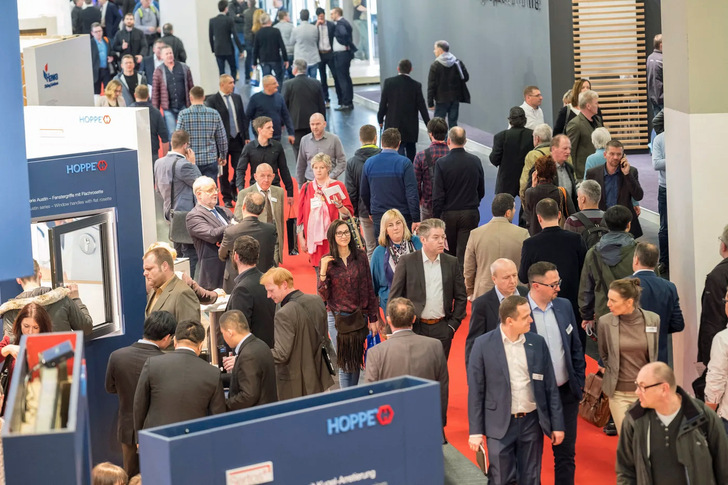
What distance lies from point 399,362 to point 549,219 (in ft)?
6.47

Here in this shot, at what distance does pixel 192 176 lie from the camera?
1005cm

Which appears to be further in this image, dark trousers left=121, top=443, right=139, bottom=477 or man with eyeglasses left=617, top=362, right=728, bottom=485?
dark trousers left=121, top=443, right=139, bottom=477

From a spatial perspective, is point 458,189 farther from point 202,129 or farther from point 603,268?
point 202,129

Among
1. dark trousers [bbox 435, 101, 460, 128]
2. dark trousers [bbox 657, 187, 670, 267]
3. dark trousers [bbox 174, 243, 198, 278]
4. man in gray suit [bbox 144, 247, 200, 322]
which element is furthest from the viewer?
dark trousers [bbox 435, 101, 460, 128]

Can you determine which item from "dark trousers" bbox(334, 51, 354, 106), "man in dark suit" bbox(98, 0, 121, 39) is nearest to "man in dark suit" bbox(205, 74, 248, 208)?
"dark trousers" bbox(334, 51, 354, 106)

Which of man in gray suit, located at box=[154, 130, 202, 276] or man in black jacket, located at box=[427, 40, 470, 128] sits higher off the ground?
man in black jacket, located at box=[427, 40, 470, 128]

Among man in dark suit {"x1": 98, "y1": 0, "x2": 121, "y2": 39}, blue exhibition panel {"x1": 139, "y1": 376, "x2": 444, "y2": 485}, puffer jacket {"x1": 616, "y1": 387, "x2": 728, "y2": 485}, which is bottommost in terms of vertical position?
puffer jacket {"x1": 616, "y1": 387, "x2": 728, "y2": 485}

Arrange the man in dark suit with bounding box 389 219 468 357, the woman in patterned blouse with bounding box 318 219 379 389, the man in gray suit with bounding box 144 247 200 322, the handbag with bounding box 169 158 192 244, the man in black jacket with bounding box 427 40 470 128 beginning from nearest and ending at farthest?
the man in gray suit with bounding box 144 247 200 322, the man in dark suit with bounding box 389 219 468 357, the woman in patterned blouse with bounding box 318 219 379 389, the handbag with bounding box 169 158 192 244, the man in black jacket with bounding box 427 40 470 128

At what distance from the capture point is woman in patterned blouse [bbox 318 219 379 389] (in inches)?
288

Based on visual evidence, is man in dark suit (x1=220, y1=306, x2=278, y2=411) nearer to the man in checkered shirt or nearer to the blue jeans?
the man in checkered shirt

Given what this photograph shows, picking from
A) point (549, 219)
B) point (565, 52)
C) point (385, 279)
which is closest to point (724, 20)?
point (549, 219)

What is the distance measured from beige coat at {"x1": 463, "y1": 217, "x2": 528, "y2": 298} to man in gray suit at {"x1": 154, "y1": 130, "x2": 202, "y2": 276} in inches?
128

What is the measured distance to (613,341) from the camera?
6129 millimetres

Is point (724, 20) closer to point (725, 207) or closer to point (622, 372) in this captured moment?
point (725, 207)
